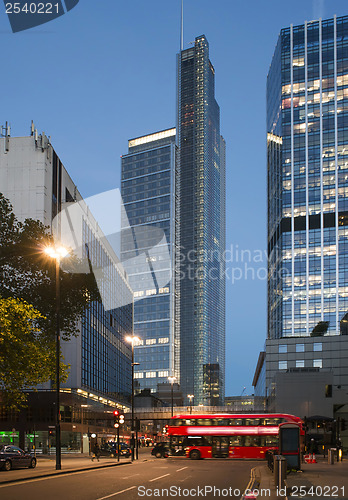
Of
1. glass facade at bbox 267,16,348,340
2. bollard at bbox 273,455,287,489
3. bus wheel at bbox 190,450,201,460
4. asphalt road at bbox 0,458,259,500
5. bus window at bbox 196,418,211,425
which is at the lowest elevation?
bus wheel at bbox 190,450,201,460

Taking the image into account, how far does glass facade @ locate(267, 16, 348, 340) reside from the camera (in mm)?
167000

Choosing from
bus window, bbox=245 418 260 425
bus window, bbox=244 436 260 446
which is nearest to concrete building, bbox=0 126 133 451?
bus window, bbox=244 436 260 446

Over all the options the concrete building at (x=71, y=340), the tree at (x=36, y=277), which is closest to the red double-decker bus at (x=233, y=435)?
the tree at (x=36, y=277)

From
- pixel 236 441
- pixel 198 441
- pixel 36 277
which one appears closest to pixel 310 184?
pixel 236 441

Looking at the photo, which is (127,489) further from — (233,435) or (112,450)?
(112,450)

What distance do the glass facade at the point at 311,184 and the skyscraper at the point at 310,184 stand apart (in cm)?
26

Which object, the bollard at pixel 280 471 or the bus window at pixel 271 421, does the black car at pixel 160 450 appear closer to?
the bus window at pixel 271 421

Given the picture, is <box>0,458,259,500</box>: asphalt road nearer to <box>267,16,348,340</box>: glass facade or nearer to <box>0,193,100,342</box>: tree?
<box>0,193,100,342</box>: tree

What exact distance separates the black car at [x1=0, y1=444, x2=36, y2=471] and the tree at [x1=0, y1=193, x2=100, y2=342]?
7.33m

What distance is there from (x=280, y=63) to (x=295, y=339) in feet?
A: 296

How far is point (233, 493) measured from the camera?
21109 mm

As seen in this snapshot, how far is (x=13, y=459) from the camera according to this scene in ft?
125

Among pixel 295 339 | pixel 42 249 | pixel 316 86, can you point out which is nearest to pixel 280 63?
pixel 316 86

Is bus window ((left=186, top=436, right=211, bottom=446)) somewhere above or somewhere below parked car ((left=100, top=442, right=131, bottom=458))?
above
